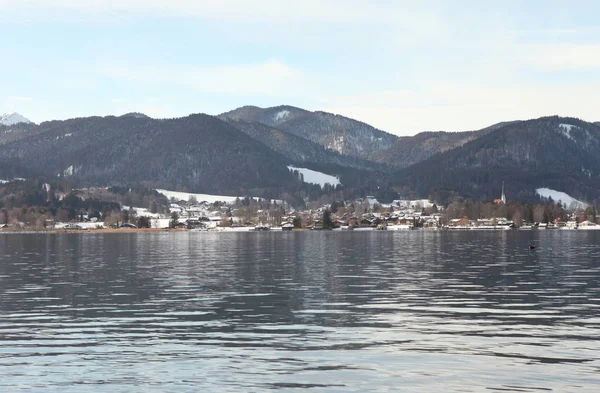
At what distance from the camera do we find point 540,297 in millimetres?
58125

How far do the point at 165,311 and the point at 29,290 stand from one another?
66.5 feet

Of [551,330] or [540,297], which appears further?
[540,297]

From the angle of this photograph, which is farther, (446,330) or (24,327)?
(24,327)

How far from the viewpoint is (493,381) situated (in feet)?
100

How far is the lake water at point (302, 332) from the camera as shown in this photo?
31.2m

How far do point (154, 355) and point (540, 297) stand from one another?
3199 centimetres

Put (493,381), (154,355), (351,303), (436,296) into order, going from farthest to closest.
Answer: (436,296)
(351,303)
(154,355)
(493,381)

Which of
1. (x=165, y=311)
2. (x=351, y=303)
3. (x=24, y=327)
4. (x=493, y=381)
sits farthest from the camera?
(x=351, y=303)

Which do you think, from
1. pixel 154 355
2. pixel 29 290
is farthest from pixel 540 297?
pixel 29 290

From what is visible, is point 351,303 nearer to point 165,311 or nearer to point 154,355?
point 165,311

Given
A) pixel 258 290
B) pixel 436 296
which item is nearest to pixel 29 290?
pixel 258 290

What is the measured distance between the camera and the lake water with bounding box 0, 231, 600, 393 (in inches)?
1227

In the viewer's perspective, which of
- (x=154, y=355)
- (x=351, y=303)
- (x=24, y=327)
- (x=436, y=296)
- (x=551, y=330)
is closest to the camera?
(x=154, y=355)

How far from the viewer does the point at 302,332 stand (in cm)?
4222
